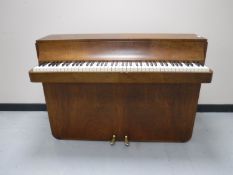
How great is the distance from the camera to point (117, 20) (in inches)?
81.7

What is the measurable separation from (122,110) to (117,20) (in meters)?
0.90

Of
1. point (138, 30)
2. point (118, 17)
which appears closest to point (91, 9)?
point (118, 17)

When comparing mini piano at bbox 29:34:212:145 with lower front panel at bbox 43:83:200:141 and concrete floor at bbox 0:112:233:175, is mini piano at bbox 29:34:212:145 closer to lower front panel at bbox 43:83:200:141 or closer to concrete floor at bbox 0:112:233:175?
lower front panel at bbox 43:83:200:141

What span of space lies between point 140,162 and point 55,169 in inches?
24.9

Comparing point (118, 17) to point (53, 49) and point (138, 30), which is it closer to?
point (138, 30)

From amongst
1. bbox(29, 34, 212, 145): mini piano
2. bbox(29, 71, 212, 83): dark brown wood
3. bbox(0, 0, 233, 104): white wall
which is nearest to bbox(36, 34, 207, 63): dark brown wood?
bbox(29, 34, 212, 145): mini piano

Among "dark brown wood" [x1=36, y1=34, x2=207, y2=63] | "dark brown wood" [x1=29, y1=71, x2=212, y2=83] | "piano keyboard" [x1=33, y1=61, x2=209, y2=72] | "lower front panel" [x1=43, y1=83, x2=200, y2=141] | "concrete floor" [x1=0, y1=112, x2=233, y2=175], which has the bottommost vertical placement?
"concrete floor" [x1=0, y1=112, x2=233, y2=175]

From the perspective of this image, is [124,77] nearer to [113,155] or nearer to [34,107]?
[113,155]

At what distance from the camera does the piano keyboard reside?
56.1 inches

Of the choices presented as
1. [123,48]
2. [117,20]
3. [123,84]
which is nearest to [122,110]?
[123,84]

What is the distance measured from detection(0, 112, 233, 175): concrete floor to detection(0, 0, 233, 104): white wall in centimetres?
75

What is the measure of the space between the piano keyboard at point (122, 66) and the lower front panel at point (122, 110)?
0.58 ft

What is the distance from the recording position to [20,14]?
2088mm

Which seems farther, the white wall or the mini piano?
the white wall
